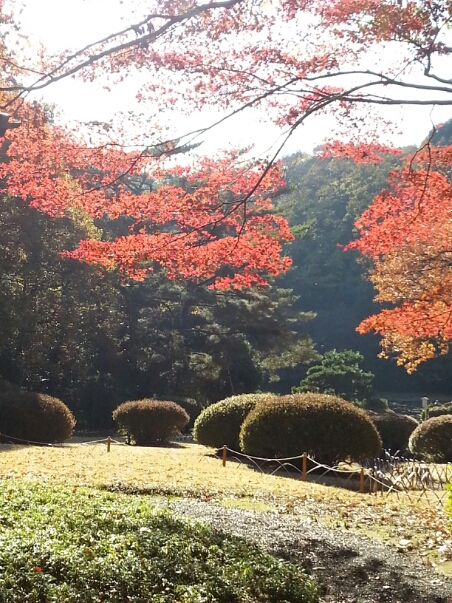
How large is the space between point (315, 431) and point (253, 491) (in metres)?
3.70

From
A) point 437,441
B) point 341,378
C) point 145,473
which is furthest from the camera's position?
point 341,378

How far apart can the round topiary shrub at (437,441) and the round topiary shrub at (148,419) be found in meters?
6.36

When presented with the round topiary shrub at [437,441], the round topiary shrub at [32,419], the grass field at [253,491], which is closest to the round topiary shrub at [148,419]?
the round topiary shrub at [32,419]

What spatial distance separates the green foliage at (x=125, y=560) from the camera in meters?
3.69

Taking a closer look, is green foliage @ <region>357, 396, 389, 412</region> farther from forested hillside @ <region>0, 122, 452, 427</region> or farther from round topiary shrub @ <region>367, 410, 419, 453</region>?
round topiary shrub @ <region>367, 410, 419, 453</region>

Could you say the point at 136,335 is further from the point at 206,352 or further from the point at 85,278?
the point at 85,278

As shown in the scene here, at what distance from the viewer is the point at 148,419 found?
17.8 metres

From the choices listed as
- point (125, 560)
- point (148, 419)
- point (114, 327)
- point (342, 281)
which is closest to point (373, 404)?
point (114, 327)

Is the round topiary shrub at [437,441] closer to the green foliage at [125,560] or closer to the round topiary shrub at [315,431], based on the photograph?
the round topiary shrub at [315,431]

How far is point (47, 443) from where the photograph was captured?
16.1m

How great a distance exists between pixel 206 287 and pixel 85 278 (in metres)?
6.33

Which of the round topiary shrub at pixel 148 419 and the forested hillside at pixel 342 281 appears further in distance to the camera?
the forested hillside at pixel 342 281

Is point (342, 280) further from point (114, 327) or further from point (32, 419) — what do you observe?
point (32, 419)

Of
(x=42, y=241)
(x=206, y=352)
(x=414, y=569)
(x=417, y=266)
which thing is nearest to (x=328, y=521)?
(x=414, y=569)
